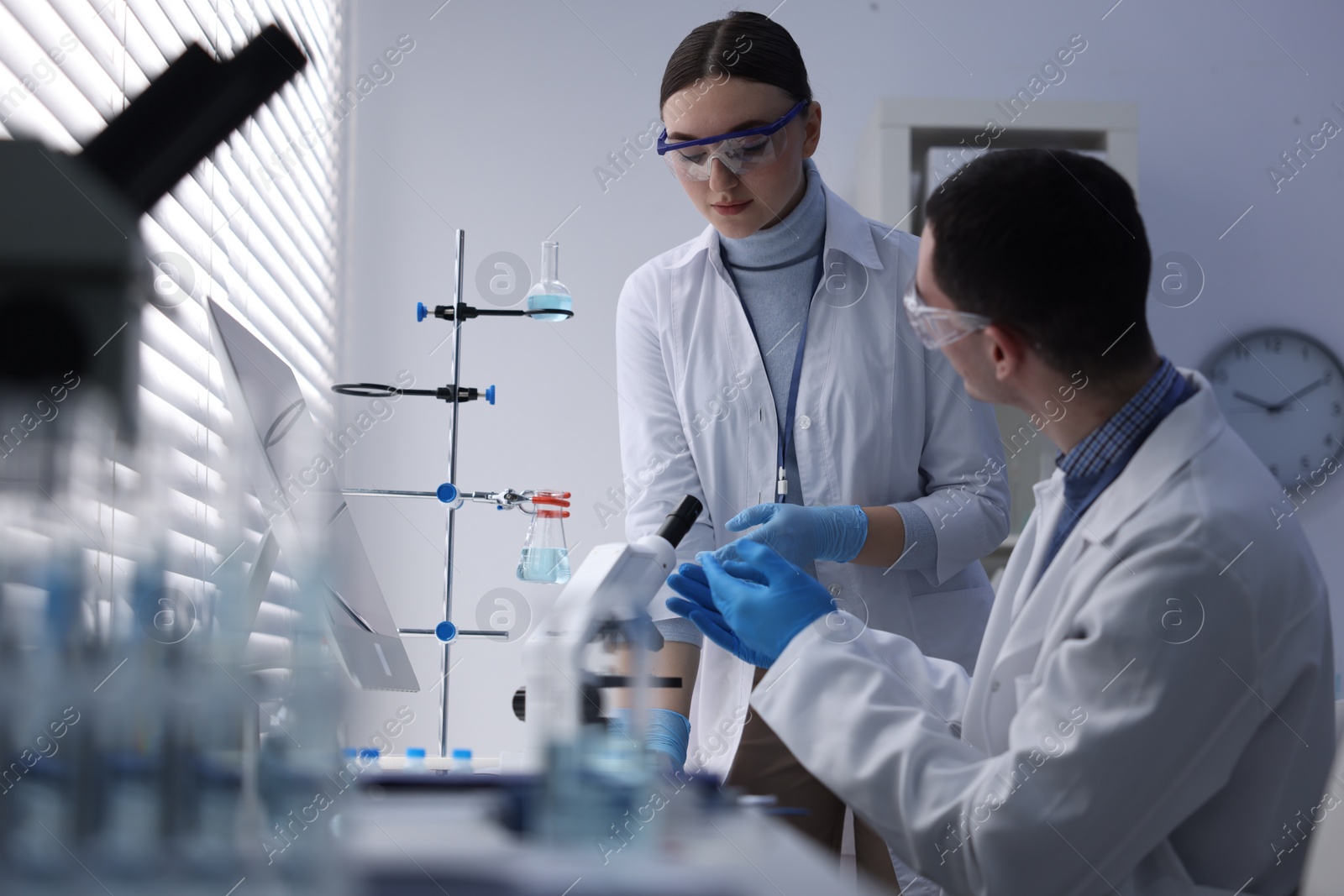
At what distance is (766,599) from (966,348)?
340 millimetres

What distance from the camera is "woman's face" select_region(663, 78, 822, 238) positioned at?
1.56 meters

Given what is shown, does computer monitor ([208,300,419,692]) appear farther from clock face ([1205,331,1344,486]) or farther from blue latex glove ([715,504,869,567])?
clock face ([1205,331,1344,486])

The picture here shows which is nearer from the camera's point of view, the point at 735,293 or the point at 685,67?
the point at 685,67

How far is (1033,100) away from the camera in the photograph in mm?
2818

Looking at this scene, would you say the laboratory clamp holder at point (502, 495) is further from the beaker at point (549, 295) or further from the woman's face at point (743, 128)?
the woman's face at point (743, 128)

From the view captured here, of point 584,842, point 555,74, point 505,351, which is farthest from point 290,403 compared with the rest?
point 555,74

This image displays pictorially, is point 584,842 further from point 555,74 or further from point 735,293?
point 555,74

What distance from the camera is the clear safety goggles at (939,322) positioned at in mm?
1086

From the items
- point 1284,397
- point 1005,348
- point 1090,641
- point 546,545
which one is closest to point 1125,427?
point 1005,348

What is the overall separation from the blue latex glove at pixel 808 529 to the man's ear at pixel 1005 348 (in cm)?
41

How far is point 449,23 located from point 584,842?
2.85 metres

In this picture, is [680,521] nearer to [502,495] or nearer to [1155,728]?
[1155,728]

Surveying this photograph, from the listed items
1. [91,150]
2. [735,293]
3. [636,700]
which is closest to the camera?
[91,150]

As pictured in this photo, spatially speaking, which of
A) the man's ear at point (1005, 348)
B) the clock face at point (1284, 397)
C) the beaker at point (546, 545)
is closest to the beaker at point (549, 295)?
the beaker at point (546, 545)
